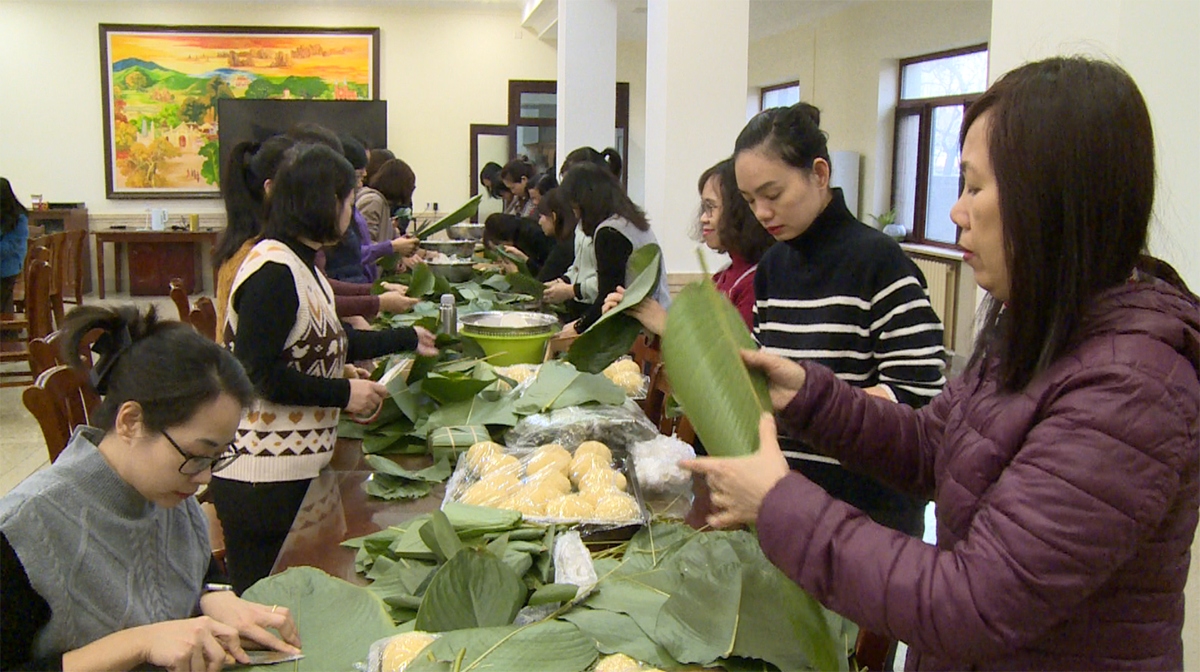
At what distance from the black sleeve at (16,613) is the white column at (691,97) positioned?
11.1 ft

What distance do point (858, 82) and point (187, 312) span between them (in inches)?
280

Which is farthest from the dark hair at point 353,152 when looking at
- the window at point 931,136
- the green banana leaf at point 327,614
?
the window at point 931,136

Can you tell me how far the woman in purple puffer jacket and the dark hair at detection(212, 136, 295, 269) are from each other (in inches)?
69.2

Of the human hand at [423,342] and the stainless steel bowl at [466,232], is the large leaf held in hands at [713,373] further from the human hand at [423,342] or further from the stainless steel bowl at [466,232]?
the stainless steel bowl at [466,232]

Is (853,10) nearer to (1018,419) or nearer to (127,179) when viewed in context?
(127,179)

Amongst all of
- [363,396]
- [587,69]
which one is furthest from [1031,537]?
[587,69]

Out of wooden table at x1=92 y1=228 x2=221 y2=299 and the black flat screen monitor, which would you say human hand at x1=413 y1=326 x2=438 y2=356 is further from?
wooden table at x1=92 y1=228 x2=221 y2=299

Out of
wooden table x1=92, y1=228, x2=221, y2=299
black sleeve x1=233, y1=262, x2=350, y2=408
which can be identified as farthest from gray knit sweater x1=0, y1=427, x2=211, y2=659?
wooden table x1=92, y1=228, x2=221, y2=299

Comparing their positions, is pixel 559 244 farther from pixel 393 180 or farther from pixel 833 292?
pixel 833 292

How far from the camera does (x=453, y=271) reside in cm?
486

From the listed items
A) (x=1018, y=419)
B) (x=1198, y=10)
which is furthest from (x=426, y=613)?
(x=1198, y=10)

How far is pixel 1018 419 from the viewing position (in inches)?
37.7

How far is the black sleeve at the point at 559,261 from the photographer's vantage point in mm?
4750

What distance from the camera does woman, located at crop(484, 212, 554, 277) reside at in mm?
5316
